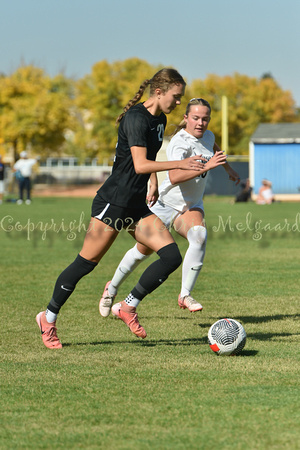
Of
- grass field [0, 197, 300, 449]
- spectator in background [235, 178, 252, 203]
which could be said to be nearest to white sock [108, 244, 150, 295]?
grass field [0, 197, 300, 449]

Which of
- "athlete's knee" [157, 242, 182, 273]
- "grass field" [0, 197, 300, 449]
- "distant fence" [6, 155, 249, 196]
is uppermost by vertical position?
"athlete's knee" [157, 242, 182, 273]

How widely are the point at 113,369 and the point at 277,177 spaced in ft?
125

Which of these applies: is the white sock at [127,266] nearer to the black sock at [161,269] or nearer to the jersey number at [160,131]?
the black sock at [161,269]

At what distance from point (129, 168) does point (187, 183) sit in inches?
70.4

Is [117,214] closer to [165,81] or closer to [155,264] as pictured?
[155,264]

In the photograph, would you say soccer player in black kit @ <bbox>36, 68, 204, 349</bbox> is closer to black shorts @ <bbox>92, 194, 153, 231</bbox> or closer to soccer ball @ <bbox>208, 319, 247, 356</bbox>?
black shorts @ <bbox>92, 194, 153, 231</bbox>

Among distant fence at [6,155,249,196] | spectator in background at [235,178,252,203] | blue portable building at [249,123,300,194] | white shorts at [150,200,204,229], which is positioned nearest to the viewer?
white shorts at [150,200,204,229]

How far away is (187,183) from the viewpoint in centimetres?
751

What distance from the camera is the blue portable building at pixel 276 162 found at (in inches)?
1654

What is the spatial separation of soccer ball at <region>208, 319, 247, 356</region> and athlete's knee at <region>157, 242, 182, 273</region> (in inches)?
24.4

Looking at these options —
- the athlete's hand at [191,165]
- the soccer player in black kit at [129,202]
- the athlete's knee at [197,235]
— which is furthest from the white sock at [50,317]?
the athlete's knee at [197,235]

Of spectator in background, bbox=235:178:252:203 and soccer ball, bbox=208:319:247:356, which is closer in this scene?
soccer ball, bbox=208:319:247:356

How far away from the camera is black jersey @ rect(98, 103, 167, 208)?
5734 mm

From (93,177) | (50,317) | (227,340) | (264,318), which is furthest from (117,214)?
(93,177)
